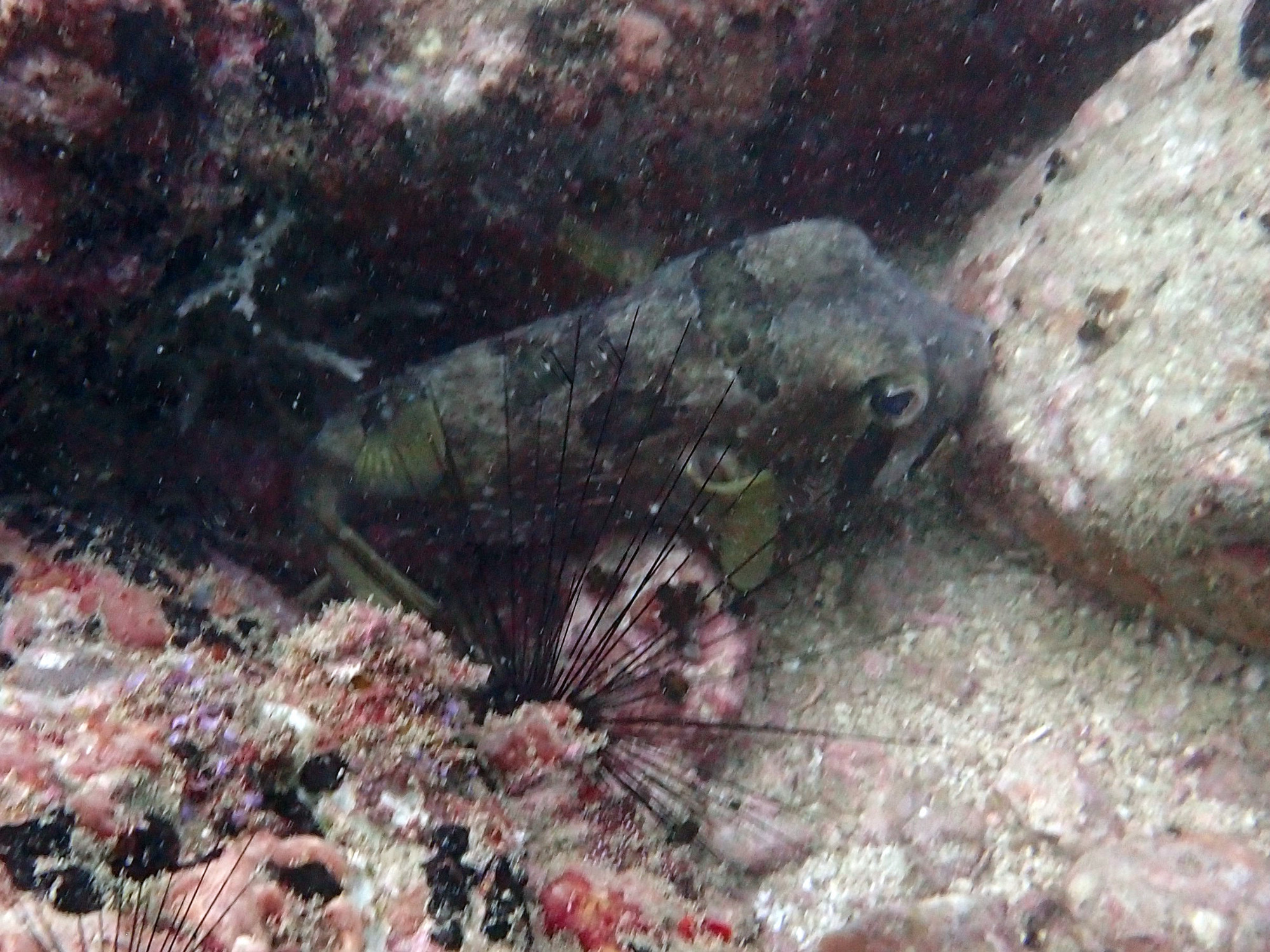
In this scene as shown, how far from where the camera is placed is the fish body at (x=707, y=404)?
12.5ft

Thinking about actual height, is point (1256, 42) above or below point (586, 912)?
above

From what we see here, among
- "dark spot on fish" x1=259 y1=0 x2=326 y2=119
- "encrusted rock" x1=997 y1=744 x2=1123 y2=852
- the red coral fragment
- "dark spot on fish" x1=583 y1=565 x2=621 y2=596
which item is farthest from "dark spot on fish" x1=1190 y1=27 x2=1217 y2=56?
the red coral fragment

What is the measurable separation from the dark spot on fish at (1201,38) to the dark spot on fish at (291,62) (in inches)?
145

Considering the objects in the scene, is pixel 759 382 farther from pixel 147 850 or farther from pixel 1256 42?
pixel 147 850

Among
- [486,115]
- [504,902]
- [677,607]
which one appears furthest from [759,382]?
[504,902]

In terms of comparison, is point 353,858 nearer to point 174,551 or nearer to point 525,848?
point 525,848

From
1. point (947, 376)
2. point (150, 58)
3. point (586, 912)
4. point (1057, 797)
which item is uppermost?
point (150, 58)

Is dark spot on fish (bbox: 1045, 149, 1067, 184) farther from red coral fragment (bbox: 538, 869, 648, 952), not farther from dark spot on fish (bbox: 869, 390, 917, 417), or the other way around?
red coral fragment (bbox: 538, 869, 648, 952)

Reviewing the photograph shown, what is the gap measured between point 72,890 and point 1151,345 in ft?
12.1

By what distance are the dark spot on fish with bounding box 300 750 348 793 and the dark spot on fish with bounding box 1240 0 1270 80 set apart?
4.10m

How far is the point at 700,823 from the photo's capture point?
3.47m

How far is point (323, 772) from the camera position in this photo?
2297 mm

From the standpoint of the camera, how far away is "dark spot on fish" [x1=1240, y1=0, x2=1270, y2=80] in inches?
134

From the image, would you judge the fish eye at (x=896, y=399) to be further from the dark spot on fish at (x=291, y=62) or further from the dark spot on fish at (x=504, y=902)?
the dark spot on fish at (x=291, y=62)
